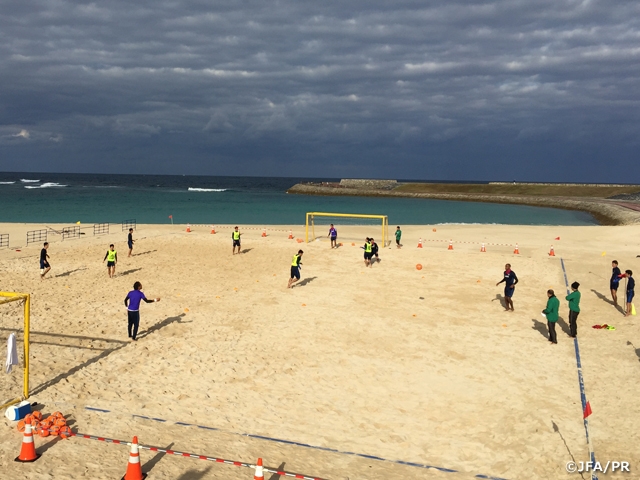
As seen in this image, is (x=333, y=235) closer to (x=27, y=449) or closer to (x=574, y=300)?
(x=574, y=300)

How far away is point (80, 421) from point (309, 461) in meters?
3.94

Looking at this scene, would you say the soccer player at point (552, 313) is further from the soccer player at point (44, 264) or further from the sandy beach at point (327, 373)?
the soccer player at point (44, 264)

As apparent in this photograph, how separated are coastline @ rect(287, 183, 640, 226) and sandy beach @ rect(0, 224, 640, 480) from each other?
1682 inches

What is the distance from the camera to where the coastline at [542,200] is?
194 ft

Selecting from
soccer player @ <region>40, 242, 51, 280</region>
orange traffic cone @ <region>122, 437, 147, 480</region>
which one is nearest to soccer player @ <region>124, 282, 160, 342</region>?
orange traffic cone @ <region>122, 437, 147, 480</region>

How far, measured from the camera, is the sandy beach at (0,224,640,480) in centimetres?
799

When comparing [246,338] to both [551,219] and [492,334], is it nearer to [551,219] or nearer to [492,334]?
[492,334]

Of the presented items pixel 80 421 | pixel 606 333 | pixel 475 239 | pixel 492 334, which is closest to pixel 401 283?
pixel 492 334

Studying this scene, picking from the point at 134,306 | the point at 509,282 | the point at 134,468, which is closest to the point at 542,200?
the point at 509,282

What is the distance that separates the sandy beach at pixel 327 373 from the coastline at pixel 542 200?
1682 inches

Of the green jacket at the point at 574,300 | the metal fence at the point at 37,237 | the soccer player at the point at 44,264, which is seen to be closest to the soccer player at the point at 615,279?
the green jacket at the point at 574,300

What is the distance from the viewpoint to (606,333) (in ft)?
47.4

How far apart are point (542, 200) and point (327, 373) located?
89.7 meters

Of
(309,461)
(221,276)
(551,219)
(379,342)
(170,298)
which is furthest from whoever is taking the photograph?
(551,219)
